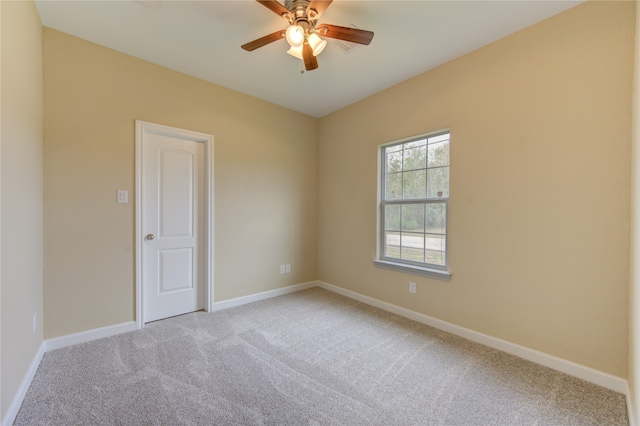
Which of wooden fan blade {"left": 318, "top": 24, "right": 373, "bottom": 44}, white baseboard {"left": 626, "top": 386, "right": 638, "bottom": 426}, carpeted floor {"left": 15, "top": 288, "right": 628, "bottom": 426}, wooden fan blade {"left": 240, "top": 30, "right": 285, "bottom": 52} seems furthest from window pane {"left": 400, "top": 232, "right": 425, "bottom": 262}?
wooden fan blade {"left": 240, "top": 30, "right": 285, "bottom": 52}

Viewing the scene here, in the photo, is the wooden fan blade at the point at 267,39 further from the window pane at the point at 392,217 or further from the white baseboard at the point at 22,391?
the white baseboard at the point at 22,391

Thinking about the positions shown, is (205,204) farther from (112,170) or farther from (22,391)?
(22,391)

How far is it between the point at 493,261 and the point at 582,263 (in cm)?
58

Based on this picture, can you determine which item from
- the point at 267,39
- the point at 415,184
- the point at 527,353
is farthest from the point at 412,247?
the point at 267,39

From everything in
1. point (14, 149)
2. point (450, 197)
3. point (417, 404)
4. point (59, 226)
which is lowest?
point (417, 404)

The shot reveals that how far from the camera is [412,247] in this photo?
3084 millimetres

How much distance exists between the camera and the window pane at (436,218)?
2779 millimetres

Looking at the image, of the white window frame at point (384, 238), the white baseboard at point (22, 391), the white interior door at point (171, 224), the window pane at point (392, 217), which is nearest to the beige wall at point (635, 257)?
the white window frame at point (384, 238)

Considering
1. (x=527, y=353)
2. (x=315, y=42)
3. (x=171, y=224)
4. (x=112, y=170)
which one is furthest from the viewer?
(x=171, y=224)

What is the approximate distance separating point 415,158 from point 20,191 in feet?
→ 11.2

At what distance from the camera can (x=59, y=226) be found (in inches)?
90.6

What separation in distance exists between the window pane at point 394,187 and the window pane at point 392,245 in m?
0.47

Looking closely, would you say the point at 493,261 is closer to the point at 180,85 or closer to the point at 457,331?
the point at 457,331

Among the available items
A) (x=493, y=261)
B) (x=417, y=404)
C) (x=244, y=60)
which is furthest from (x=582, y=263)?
(x=244, y=60)
